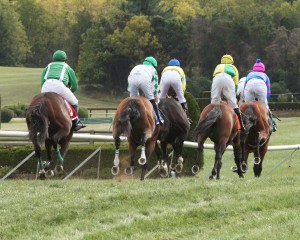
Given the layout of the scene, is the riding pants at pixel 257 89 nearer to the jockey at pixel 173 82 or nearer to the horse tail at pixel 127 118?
the jockey at pixel 173 82

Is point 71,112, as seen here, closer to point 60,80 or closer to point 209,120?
point 60,80

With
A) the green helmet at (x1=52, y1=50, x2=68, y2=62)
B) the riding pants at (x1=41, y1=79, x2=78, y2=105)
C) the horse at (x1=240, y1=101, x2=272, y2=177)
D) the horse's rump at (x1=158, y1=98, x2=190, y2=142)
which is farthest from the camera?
the horse at (x1=240, y1=101, x2=272, y2=177)

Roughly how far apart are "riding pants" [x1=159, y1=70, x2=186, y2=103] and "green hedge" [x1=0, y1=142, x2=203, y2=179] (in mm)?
4046

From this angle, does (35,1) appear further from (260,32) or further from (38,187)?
(38,187)

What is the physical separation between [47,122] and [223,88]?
3.16 m

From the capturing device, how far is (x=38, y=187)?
11.4m

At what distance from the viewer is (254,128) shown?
1543 cm

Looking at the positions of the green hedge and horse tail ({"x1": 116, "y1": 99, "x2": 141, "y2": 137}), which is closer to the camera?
horse tail ({"x1": 116, "y1": 99, "x2": 141, "y2": 137})

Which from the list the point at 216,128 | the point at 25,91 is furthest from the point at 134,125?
the point at 25,91

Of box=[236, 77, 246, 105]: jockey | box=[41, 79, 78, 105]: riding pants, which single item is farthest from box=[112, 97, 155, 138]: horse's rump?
box=[236, 77, 246, 105]: jockey

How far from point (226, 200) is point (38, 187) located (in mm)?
2858

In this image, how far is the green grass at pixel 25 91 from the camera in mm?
72631

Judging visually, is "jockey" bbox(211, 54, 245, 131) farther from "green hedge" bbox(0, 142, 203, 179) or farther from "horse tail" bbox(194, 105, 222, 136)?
"green hedge" bbox(0, 142, 203, 179)

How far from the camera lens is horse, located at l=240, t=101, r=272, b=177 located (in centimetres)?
1507
